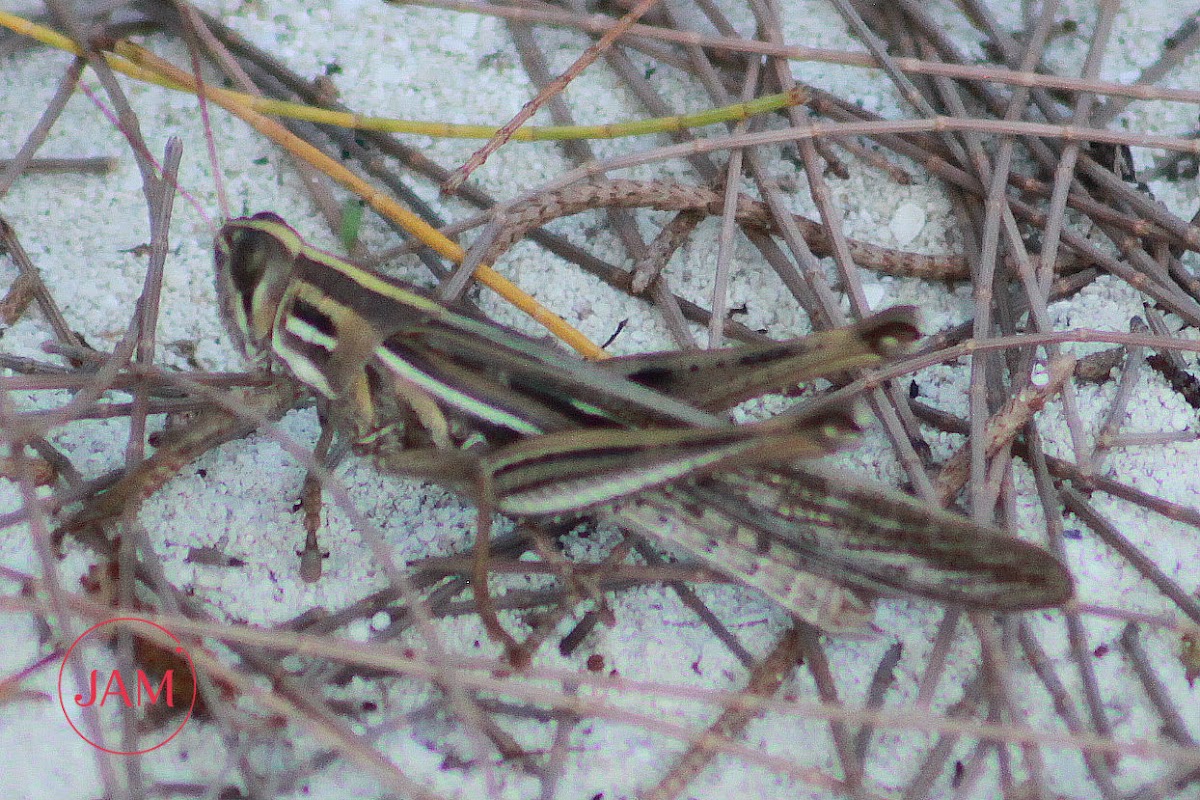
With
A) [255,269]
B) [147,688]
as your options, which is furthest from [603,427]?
[147,688]

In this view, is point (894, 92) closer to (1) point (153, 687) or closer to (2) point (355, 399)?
(2) point (355, 399)

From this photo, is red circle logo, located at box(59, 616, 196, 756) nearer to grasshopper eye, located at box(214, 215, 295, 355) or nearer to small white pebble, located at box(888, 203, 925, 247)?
grasshopper eye, located at box(214, 215, 295, 355)

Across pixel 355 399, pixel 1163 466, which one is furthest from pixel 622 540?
pixel 1163 466

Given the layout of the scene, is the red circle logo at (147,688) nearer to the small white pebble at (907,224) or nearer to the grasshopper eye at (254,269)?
the grasshopper eye at (254,269)

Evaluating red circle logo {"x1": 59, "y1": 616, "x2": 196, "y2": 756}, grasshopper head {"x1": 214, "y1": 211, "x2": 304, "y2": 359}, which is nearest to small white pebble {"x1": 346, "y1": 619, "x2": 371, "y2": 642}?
red circle logo {"x1": 59, "y1": 616, "x2": 196, "y2": 756}

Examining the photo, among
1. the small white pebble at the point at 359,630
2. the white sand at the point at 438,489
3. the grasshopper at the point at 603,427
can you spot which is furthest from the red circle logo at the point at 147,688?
the grasshopper at the point at 603,427
